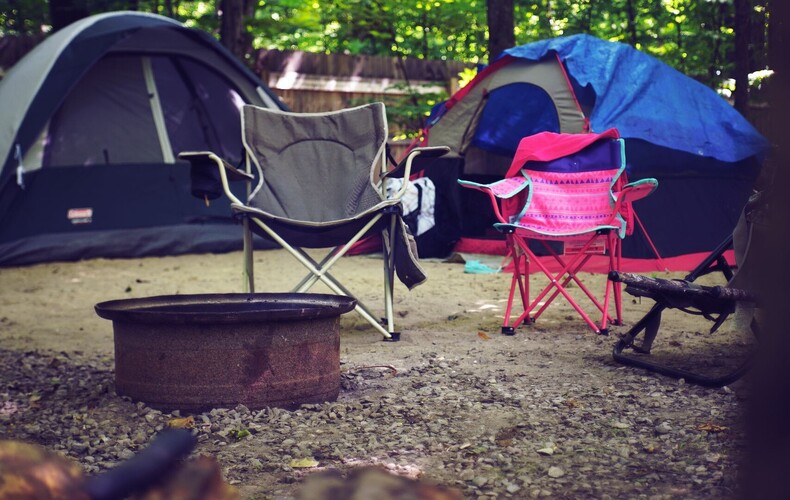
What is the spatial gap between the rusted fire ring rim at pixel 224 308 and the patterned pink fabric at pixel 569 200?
53.1 inches

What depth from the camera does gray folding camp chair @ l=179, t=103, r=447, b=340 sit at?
3881 mm

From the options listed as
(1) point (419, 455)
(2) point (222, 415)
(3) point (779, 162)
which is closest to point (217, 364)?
(2) point (222, 415)

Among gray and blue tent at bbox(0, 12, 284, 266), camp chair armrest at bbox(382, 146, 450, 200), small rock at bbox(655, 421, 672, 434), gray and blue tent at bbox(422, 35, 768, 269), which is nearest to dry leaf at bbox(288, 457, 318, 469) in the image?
small rock at bbox(655, 421, 672, 434)

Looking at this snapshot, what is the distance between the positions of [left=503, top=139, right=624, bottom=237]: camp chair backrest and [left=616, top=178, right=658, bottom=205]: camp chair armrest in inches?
3.5

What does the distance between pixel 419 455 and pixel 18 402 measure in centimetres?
Answer: 143

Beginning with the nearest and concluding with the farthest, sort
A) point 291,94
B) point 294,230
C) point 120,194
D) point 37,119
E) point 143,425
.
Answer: point 143,425 < point 294,230 < point 37,119 < point 120,194 < point 291,94

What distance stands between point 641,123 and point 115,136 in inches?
159

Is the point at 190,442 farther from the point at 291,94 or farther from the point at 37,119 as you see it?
the point at 291,94

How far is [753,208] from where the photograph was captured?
315cm

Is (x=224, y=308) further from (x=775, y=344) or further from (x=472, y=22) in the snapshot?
(x=472, y=22)

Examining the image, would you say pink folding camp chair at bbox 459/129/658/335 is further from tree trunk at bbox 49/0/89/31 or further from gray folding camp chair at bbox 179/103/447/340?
tree trunk at bbox 49/0/89/31

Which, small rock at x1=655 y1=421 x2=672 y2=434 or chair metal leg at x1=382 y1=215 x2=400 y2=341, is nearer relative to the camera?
small rock at x1=655 y1=421 x2=672 y2=434

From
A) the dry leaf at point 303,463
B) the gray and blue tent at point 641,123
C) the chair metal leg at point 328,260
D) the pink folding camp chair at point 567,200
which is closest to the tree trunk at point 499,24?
the gray and blue tent at point 641,123

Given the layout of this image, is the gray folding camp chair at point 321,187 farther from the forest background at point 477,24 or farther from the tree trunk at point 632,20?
the tree trunk at point 632,20
